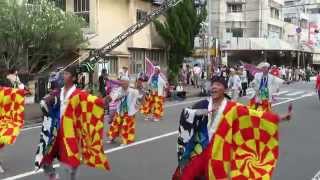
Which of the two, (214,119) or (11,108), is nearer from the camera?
(214,119)

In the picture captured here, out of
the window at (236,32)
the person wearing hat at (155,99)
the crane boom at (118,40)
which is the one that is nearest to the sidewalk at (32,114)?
the person wearing hat at (155,99)

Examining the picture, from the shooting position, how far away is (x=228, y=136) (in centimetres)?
579

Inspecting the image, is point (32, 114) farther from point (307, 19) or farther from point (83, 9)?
point (307, 19)

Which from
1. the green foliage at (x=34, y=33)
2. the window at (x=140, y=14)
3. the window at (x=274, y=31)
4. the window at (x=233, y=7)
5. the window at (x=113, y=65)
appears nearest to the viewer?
the green foliage at (x=34, y=33)

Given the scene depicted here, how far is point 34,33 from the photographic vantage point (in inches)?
969

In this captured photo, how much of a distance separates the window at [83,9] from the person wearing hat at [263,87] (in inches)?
758

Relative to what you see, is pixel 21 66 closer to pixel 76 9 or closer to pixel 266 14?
pixel 76 9

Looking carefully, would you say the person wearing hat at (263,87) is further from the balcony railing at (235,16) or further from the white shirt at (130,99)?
the balcony railing at (235,16)

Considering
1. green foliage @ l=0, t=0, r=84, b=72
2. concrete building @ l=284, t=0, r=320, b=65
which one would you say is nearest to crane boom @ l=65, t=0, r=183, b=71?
green foliage @ l=0, t=0, r=84, b=72

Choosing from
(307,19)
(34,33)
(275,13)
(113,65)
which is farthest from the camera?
(307,19)

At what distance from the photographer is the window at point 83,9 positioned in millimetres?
33625

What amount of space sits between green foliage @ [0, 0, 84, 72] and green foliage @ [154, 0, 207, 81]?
419 inches

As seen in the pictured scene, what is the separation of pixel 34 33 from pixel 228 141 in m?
19.9

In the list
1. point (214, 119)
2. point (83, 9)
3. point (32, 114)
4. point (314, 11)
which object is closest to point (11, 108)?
point (214, 119)
